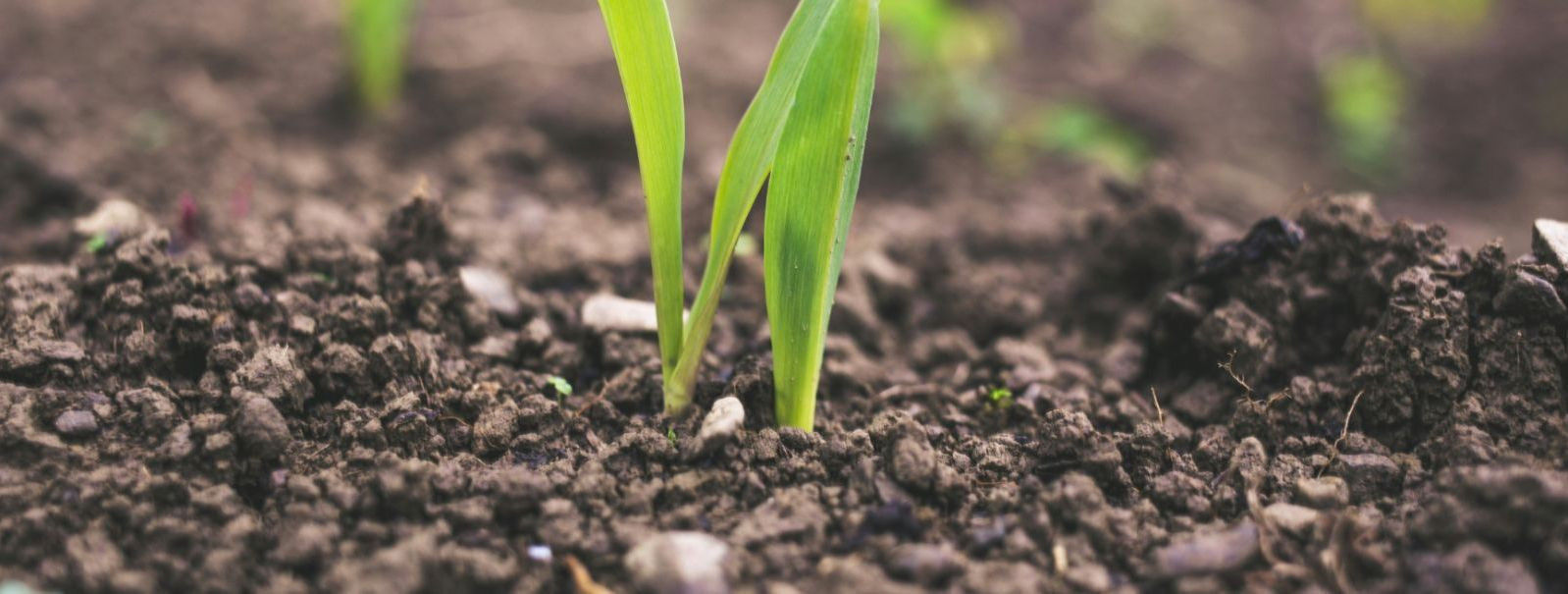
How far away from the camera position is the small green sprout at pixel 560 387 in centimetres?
180

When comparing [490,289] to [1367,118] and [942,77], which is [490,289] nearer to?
[942,77]

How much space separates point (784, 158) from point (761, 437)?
443 mm

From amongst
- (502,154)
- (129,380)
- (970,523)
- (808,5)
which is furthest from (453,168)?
(970,523)

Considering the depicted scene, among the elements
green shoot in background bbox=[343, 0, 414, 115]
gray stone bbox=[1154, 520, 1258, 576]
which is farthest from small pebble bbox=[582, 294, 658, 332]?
green shoot in background bbox=[343, 0, 414, 115]

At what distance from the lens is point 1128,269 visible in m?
2.37

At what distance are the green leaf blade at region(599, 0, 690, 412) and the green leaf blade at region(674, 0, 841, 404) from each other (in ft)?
0.20

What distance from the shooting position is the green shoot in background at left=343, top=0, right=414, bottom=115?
9.58 ft

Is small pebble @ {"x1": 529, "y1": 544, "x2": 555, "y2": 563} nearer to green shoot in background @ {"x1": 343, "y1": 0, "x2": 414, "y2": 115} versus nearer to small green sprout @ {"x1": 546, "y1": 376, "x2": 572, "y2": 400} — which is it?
small green sprout @ {"x1": 546, "y1": 376, "x2": 572, "y2": 400}

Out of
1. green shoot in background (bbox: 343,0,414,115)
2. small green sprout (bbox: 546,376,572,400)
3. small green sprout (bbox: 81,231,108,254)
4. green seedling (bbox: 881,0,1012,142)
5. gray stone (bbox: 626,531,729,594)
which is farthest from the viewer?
green seedling (bbox: 881,0,1012,142)

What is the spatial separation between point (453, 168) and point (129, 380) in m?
1.27

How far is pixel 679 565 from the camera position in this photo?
52.7 inches

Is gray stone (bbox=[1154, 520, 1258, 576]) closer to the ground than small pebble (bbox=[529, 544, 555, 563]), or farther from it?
closer to the ground

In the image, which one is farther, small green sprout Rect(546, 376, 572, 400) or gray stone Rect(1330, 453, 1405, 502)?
small green sprout Rect(546, 376, 572, 400)

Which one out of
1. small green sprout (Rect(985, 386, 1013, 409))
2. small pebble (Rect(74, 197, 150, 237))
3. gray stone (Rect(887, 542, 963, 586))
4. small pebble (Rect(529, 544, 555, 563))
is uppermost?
small pebble (Rect(74, 197, 150, 237))
